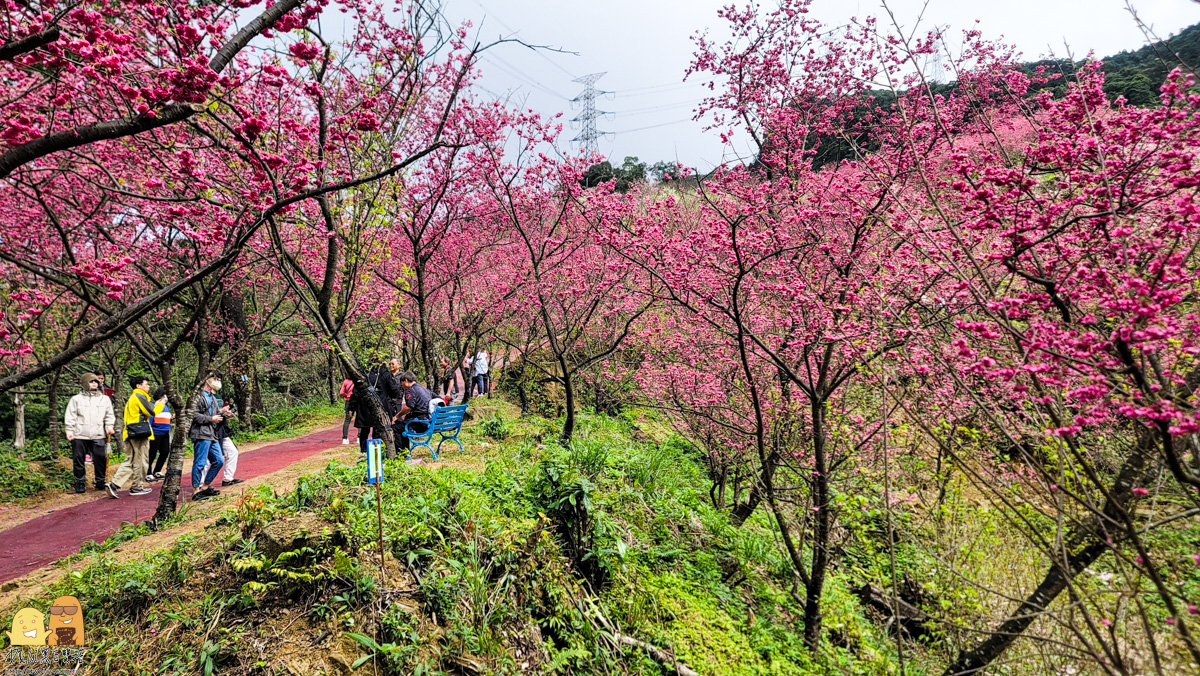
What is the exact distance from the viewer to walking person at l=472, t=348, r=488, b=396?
15312 mm

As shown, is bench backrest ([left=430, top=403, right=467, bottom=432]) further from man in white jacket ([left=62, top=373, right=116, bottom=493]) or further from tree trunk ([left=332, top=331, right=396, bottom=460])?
man in white jacket ([left=62, top=373, right=116, bottom=493])


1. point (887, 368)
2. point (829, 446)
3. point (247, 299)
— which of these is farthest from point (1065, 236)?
point (247, 299)

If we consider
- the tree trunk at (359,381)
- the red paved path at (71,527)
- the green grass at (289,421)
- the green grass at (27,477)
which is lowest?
the green grass at (289,421)

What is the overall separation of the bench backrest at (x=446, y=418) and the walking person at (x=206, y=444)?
299 centimetres

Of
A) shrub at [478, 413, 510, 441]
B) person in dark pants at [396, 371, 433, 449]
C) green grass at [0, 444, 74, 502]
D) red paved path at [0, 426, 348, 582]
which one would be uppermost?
person in dark pants at [396, 371, 433, 449]

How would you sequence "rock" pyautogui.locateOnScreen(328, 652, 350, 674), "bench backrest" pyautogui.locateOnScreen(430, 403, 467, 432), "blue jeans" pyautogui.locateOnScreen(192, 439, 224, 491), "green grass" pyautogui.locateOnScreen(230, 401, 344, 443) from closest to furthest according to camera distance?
"rock" pyautogui.locateOnScreen(328, 652, 350, 674) → "blue jeans" pyautogui.locateOnScreen(192, 439, 224, 491) → "bench backrest" pyautogui.locateOnScreen(430, 403, 467, 432) → "green grass" pyautogui.locateOnScreen(230, 401, 344, 443)

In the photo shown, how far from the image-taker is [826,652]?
510 cm

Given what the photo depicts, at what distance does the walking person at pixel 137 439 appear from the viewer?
798 centimetres

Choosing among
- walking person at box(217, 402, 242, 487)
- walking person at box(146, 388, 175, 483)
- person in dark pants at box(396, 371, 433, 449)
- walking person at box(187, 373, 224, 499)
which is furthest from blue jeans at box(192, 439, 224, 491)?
person in dark pants at box(396, 371, 433, 449)

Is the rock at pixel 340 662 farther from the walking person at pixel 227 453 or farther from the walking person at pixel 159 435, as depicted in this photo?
the walking person at pixel 159 435

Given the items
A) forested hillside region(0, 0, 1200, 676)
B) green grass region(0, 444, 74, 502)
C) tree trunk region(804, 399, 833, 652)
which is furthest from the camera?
green grass region(0, 444, 74, 502)

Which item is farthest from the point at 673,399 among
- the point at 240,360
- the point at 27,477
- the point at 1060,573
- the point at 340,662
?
the point at 240,360

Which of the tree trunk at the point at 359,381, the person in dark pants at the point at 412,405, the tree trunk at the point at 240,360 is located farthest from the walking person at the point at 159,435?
the tree trunk at the point at 240,360

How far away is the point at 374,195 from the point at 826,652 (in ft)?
21.7
